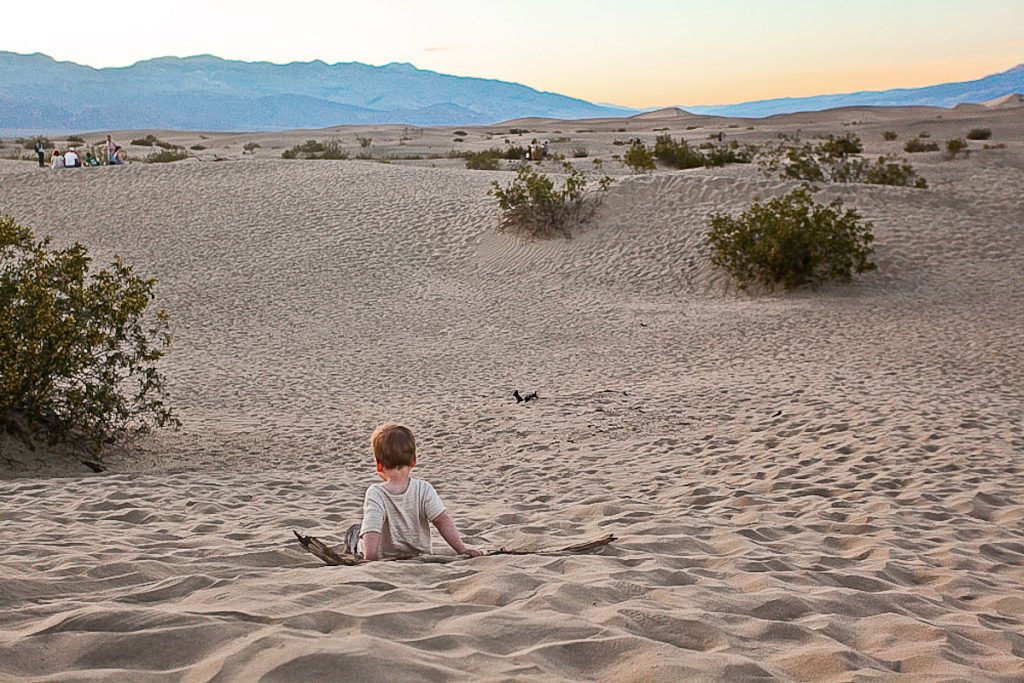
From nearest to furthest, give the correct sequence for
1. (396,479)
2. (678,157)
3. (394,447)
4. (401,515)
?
(394,447) < (396,479) < (401,515) < (678,157)

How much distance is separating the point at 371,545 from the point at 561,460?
13.9 ft

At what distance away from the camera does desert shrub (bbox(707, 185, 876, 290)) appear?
58.6 feet

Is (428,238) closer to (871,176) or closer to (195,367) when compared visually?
(195,367)

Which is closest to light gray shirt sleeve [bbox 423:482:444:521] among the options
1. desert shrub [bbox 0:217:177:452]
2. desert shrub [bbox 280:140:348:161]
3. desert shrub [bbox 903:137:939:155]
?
desert shrub [bbox 0:217:177:452]

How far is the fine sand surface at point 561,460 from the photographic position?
12.6 ft

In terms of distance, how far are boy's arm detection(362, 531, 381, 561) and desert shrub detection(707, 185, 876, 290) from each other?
14.0 metres

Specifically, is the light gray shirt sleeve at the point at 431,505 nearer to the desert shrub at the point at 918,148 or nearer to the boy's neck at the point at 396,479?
the boy's neck at the point at 396,479

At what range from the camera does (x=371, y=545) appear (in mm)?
4965

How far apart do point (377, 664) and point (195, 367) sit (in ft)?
37.8

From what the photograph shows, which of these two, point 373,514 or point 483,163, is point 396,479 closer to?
point 373,514

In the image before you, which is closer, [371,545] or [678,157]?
[371,545]

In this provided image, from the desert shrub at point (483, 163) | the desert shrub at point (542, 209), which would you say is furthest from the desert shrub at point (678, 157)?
the desert shrub at point (542, 209)

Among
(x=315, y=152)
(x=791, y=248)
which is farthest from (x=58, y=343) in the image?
(x=315, y=152)

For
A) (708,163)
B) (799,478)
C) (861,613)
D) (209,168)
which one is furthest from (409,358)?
(708,163)
